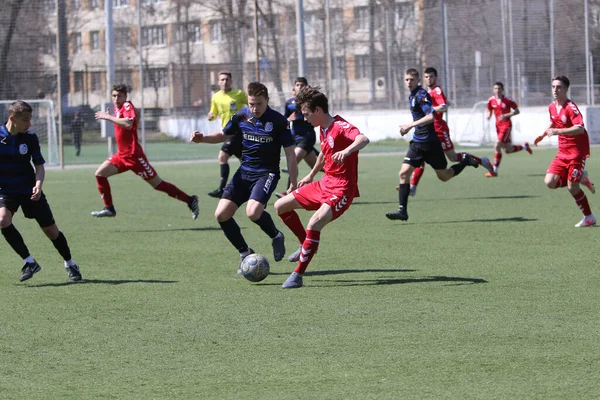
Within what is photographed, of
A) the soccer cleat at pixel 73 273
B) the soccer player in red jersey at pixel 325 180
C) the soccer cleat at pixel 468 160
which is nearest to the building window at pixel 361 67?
the soccer cleat at pixel 468 160

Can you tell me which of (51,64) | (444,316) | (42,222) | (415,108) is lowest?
(444,316)

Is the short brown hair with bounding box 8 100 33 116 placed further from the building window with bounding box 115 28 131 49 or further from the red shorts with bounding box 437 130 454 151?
the building window with bounding box 115 28 131 49

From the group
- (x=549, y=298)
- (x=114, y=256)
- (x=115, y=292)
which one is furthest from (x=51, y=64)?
(x=549, y=298)

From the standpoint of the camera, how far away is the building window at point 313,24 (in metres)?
36.8

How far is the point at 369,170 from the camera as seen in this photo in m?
25.1

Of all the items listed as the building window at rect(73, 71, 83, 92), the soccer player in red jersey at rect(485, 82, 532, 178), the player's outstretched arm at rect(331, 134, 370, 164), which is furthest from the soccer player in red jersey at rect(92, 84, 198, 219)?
the building window at rect(73, 71, 83, 92)

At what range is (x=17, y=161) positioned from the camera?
921 cm

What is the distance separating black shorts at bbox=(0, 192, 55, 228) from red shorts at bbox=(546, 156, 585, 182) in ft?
21.1

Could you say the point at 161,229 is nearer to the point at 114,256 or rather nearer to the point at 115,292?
the point at 114,256

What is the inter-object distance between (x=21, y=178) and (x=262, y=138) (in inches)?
91.4

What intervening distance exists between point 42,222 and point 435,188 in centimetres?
1126

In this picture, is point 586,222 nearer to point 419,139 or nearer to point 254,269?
point 419,139

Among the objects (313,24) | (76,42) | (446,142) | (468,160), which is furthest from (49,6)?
(468,160)

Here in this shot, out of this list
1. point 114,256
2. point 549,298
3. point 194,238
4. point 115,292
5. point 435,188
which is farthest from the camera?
point 435,188
